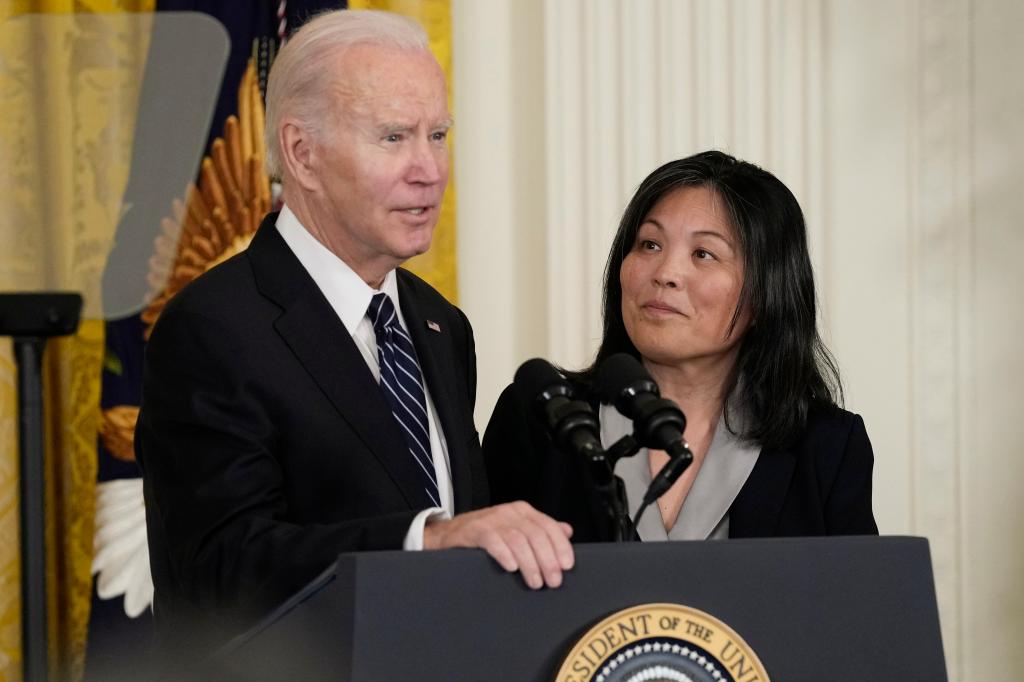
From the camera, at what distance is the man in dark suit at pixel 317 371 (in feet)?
5.58

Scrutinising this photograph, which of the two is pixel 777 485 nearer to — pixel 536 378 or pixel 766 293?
pixel 766 293

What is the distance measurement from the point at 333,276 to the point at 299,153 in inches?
8.2

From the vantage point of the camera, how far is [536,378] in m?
1.51

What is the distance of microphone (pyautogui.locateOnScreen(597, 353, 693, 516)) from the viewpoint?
1.42m

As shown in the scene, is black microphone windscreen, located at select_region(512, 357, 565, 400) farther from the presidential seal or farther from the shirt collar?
the shirt collar

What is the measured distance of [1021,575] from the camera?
3.92 metres

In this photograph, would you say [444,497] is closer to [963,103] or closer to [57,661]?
[57,661]

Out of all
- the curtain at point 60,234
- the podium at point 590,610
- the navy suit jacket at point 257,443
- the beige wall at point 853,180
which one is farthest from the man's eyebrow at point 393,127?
the beige wall at point 853,180

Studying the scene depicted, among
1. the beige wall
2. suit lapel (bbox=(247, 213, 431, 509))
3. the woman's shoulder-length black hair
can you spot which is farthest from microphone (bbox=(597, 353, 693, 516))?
the beige wall

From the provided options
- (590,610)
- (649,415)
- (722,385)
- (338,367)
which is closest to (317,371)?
(338,367)

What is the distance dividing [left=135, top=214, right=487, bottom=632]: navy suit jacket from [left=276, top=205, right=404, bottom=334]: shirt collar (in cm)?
3

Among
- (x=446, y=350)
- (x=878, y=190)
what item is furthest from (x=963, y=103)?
(x=446, y=350)

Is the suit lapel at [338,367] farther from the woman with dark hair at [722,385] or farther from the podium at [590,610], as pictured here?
the podium at [590,610]

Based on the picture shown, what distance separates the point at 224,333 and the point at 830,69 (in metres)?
2.62
